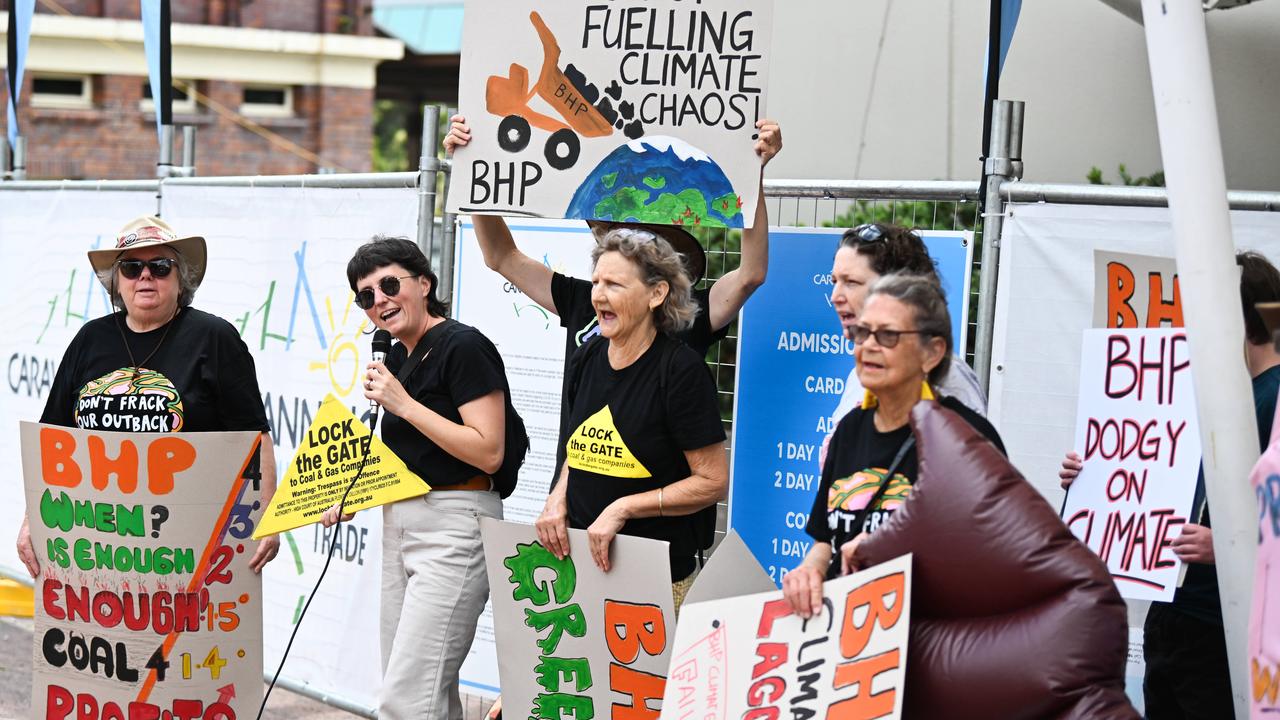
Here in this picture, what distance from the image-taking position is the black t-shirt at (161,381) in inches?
195

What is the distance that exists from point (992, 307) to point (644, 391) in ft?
3.68

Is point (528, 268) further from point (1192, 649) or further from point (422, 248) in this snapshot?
point (1192, 649)

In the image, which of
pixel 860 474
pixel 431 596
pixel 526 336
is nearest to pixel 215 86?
pixel 526 336

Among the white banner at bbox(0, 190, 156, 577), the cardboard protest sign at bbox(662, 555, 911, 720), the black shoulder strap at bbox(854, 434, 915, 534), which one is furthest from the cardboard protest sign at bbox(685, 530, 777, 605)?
the white banner at bbox(0, 190, 156, 577)

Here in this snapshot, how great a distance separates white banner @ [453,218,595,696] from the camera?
5.52m

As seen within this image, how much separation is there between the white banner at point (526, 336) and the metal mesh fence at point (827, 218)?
58 centimetres

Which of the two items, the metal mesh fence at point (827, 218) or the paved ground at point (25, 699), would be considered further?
the paved ground at point (25, 699)

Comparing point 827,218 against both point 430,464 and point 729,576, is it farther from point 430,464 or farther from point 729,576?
point 729,576

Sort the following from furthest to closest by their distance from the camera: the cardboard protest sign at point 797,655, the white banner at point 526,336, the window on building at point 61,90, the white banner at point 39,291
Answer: the window on building at point 61,90 → the white banner at point 39,291 → the white banner at point 526,336 → the cardboard protest sign at point 797,655

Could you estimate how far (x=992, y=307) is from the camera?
4.44 meters

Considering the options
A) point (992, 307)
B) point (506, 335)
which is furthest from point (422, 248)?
point (992, 307)

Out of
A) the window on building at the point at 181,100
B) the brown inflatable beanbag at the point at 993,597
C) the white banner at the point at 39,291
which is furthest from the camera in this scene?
the window on building at the point at 181,100

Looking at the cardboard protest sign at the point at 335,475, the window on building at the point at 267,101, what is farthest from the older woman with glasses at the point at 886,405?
the window on building at the point at 267,101

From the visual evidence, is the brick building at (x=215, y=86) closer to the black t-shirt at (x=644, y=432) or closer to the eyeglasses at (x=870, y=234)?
the black t-shirt at (x=644, y=432)
